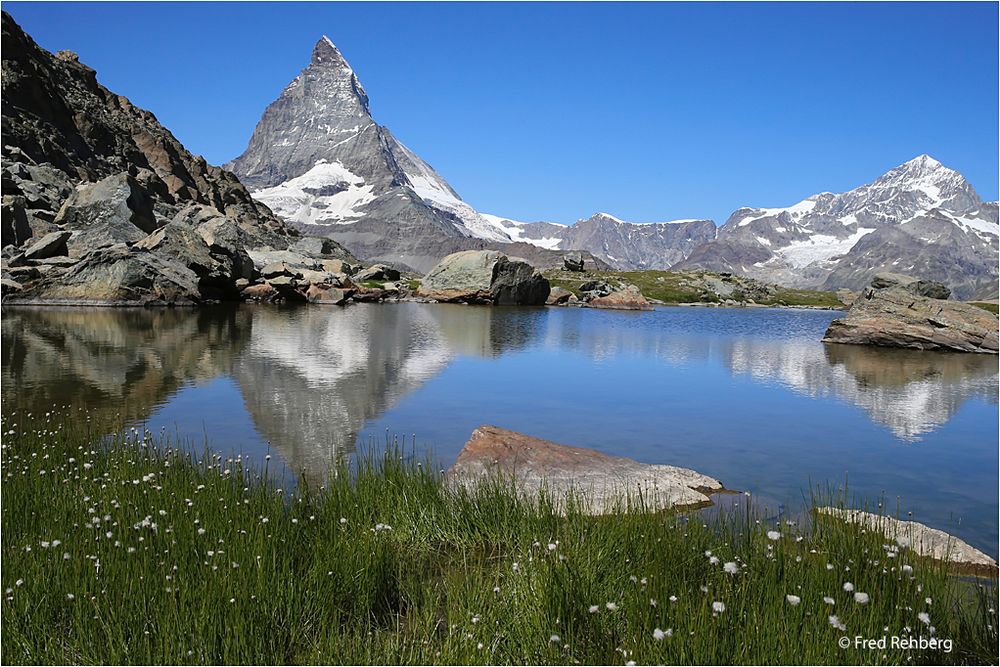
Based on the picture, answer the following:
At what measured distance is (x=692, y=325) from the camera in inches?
2067

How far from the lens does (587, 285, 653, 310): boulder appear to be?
74312 mm

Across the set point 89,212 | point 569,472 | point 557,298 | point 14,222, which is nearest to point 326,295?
point 89,212

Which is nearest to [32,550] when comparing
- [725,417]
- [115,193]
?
[725,417]

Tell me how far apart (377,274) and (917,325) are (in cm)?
→ 7142

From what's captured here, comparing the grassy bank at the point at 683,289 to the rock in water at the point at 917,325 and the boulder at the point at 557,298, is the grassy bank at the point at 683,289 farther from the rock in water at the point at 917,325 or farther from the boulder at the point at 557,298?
the rock in water at the point at 917,325

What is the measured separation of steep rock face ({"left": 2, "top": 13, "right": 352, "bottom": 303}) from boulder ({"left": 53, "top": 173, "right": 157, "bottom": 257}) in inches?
3.2

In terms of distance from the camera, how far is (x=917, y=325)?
3466cm

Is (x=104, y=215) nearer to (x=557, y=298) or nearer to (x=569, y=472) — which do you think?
(x=557, y=298)

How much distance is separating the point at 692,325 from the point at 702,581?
4825 cm

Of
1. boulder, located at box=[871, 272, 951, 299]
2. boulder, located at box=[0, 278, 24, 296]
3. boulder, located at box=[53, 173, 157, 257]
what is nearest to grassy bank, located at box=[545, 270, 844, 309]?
boulder, located at box=[871, 272, 951, 299]

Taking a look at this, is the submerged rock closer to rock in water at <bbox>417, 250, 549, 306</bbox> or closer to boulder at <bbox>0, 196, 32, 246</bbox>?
boulder at <bbox>0, 196, 32, 246</bbox>

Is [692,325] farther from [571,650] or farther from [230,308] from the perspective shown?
[571,650]

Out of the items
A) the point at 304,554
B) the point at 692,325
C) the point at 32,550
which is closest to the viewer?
the point at 32,550

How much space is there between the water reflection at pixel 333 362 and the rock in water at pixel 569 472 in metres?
2.49
